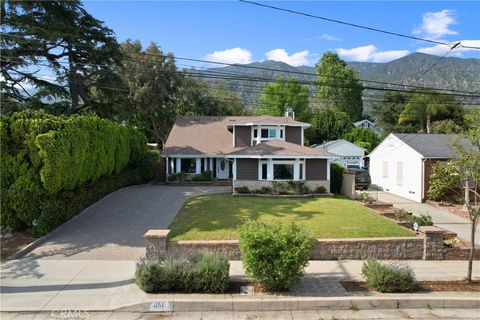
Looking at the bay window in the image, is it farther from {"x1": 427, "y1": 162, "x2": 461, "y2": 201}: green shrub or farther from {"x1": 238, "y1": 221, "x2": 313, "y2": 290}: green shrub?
{"x1": 238, "y1": 221, "x2": 313, "y2": 290}: green shrub

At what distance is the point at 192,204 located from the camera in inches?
706

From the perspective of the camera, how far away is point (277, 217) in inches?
583

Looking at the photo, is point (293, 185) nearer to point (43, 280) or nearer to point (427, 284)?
point (427, 284)

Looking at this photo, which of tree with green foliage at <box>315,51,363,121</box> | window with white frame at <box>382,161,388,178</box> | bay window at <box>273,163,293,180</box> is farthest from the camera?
tree with green foliage at <box>315,51,363,121</box>

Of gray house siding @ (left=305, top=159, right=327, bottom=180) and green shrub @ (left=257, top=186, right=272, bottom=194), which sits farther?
gray house siding @ (left=305, top=159, right=327, bottom=180)

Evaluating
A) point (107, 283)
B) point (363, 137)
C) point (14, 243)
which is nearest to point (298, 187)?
point (107, 283)

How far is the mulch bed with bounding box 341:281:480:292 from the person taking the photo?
27.1 feet

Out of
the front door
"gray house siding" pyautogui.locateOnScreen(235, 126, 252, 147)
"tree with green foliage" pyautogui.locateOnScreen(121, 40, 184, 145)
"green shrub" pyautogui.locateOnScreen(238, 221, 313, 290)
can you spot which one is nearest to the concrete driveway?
"green shrub" pyautogui.locateOnScreen(238, 221, 313, 290)

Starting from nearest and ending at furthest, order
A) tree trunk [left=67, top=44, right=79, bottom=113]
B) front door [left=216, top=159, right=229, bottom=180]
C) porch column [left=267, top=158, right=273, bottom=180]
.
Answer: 1. porch column [left=267, top=158, right=273, bottom=180]
2. tree trunk [left=67, top=44, right=79, bottom=113]
3. front door [left=216, top=159, right=229, bottom=180]

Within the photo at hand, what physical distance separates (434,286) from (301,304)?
144 inches

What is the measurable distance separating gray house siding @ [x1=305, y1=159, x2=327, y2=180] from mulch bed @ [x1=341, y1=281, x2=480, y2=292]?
13.9 meters

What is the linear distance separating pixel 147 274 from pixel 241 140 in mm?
22131

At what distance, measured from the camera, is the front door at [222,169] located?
30344 mm

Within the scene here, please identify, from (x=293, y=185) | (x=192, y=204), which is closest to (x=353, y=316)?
(x=192, y=204)
